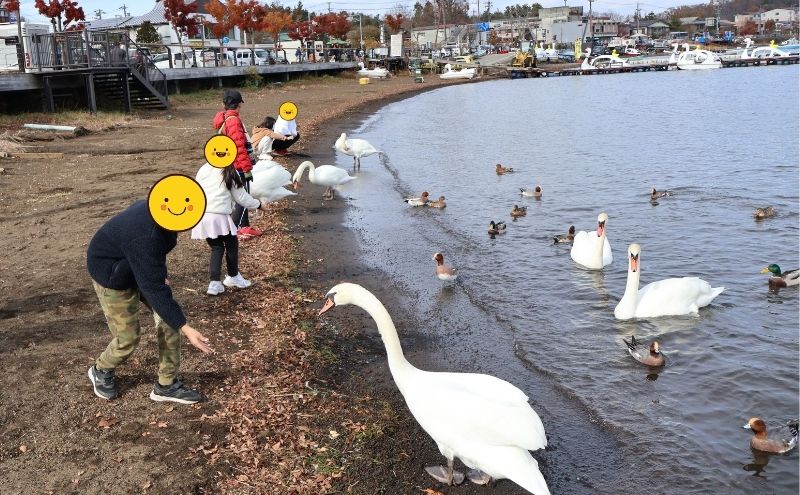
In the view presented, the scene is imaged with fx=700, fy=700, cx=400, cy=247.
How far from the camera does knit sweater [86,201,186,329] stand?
17.1 ft

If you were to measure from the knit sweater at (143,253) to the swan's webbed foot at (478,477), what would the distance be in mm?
2460

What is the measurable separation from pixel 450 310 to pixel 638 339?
2365 mm

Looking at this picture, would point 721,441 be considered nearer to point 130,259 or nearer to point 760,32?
point 130,259

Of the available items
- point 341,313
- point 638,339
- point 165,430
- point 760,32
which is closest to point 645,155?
point 638,339

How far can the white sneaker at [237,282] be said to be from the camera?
28.9 feet

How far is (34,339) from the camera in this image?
23.4ft

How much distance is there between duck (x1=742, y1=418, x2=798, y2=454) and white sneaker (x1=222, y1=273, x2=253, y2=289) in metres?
5.84

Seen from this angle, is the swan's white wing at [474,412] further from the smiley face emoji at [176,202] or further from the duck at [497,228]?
the duck at [497,228]

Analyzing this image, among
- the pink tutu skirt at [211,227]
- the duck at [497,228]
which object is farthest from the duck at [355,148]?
the pink tutu skirt at [211,227]

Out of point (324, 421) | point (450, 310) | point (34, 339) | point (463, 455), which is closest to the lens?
point (463, 455)

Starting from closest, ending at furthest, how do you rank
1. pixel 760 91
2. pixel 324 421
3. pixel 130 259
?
pixel 130 259 → pixel 324 421 → pixel 760 91

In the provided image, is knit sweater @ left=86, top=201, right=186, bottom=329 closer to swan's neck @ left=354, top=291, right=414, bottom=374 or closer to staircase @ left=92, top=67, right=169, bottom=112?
swan's neck @ left=354, top=291, right=414, bottom=374

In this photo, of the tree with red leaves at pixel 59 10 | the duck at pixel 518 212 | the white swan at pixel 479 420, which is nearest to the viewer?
the white swan at pixel 479 420

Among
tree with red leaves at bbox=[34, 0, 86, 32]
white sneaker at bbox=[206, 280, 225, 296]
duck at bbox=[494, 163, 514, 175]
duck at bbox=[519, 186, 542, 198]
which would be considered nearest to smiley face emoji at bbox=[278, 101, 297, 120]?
duck at bbox=[494, 163, 514, 175]
